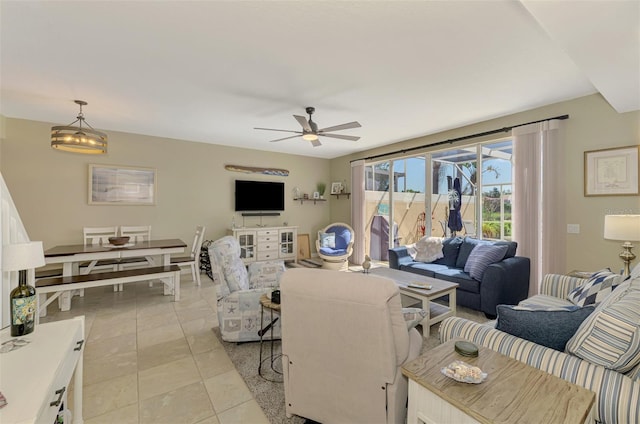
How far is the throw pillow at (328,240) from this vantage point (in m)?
5.83

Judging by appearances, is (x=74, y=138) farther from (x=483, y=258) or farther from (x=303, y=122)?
(x=483, y=258)

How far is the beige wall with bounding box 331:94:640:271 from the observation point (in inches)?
115

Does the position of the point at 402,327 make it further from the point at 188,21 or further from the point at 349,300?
the point at 188,21

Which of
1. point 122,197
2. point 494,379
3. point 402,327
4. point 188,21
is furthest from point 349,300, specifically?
point 122,197

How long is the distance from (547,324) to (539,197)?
2.75 metres

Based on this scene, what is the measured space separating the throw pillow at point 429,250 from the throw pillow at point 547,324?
2.80 metres

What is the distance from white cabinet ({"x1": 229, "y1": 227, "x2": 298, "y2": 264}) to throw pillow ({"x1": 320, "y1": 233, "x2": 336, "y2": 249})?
0.67 m

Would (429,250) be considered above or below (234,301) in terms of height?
above

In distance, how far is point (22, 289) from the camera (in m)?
1.33

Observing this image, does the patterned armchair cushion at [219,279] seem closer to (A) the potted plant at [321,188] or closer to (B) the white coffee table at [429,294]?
(B) the white coffee table at [429,294]

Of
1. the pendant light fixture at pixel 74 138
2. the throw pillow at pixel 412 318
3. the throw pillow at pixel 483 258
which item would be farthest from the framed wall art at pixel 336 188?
the throw pillow at pixel 412 318

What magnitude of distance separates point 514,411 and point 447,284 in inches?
87.9

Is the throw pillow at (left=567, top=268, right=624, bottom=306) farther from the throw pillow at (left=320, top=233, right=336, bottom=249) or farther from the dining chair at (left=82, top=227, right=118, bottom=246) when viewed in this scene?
the dining chair at (left=82, top=227, right=118, bottom=246)

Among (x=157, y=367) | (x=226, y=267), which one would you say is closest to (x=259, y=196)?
(x=226, y=267)
